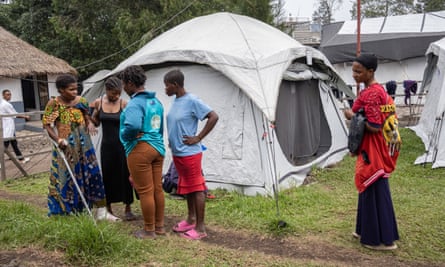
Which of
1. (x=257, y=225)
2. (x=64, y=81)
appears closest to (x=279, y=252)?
(x=257, y=225)

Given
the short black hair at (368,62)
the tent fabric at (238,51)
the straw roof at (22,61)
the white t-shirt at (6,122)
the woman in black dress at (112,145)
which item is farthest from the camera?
the straw roof at (22,61)

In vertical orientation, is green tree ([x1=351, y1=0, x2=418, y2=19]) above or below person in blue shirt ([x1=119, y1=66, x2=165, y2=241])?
above

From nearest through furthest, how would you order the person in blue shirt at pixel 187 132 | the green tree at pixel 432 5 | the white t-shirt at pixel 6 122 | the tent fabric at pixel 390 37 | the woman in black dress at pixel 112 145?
the person in blue shirt at pixel 187 132 < the woman in black dress at pixel 112 145 < the white t-shirt at pixel 6 122 < the tent fabric at pixel 390 37 < the green tree at pixel 432 5

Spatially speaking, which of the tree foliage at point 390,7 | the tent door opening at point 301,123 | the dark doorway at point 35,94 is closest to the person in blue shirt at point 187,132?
the tent door opening at point 301,123

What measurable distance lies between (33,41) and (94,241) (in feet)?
56.6

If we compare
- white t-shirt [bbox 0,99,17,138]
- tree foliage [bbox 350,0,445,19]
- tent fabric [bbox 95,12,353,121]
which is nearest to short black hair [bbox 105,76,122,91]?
tent fabric [bbox 95,12,353,121]

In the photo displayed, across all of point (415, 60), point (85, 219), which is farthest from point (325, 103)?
point (415, 60)

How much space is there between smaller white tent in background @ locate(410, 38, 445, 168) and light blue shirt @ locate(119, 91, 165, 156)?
4899 mm

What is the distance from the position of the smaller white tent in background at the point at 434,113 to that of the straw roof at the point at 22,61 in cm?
1213

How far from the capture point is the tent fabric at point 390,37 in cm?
1775

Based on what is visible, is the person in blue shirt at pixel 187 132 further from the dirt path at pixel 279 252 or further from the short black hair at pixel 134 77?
the dirt path at pixel 279 252

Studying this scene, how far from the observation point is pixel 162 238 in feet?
14.0

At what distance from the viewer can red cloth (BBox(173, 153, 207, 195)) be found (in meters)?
4.24

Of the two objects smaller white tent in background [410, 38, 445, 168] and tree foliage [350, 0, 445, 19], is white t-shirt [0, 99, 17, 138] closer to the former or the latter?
smaller white tent in background [410, 38, 445, 168]
